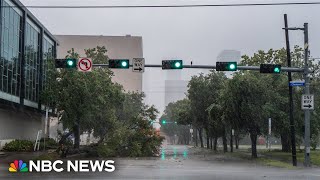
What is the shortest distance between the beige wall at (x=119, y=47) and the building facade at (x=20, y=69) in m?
86.7

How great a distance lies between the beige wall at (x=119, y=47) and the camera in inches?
5802

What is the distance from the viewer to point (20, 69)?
4747cm

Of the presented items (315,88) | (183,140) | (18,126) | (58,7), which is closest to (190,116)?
(315,88)

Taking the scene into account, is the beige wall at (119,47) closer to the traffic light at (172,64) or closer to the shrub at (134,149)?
the shrub at (134,149)

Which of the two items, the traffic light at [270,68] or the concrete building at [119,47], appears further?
the concrete building at [119,47]

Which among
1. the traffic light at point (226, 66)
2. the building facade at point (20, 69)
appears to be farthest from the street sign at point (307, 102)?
the building facade at point (20, 69)

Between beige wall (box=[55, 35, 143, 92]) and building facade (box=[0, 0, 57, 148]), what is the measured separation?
86710mm

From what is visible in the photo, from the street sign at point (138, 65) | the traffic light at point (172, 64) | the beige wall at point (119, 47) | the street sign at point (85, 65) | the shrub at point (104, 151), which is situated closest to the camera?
the traffic light at point (172, 64)

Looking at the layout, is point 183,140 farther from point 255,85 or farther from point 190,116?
point 255,85

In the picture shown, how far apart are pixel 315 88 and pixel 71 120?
24.7 m

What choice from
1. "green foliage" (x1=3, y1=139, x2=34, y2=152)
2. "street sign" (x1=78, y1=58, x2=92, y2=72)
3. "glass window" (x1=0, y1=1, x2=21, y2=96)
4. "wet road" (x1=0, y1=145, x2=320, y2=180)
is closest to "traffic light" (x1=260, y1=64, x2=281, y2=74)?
"wet road" (x1=0, y1=145, x2=320, y2=180)

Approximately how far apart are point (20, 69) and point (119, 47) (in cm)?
10219

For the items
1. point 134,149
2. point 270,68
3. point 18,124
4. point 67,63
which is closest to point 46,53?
point 18,124

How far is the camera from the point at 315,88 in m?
47.7
